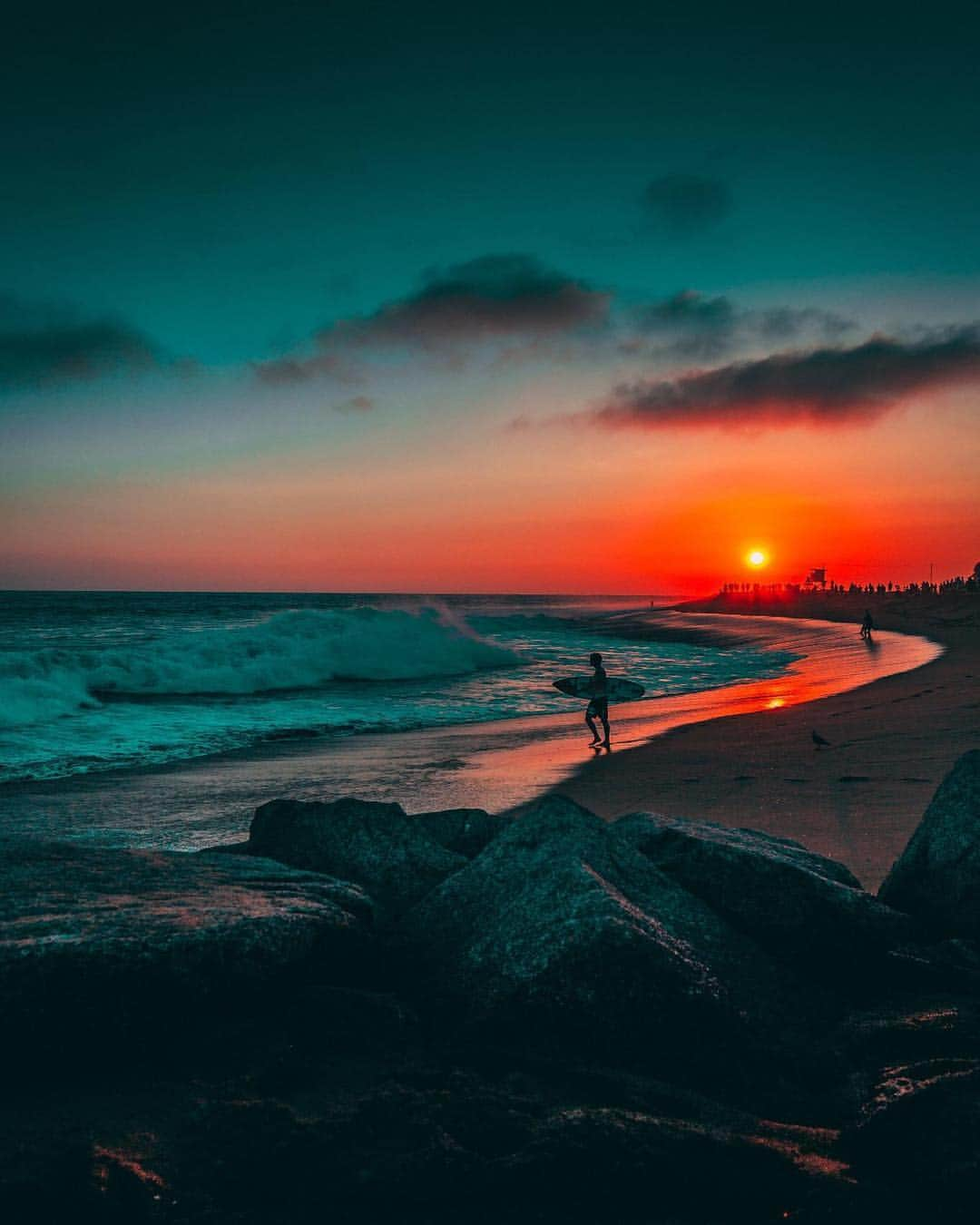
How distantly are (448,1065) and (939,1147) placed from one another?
1.44 meters

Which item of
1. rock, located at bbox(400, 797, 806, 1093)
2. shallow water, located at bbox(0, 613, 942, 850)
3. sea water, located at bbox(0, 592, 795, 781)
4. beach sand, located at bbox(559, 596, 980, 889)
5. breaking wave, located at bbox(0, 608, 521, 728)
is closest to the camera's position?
rock, located at bbox(400, 797, 806, 1093)

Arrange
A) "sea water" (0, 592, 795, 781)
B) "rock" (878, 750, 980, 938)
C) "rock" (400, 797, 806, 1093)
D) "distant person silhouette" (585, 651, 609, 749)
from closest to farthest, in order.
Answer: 1. "rock" (400, 797, 806, 1093)
2. "rock" (878, 750, 980, 938)
3. "distant person silhouette" (585, 651, 609, 749)
4. "sea water" (0, 592, 795, 781)

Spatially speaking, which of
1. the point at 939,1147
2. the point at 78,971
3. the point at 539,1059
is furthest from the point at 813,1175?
the point at 78,971

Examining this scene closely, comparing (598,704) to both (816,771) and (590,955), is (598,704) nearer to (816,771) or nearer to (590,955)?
(816,771)

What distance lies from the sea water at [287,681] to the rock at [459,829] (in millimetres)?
7081

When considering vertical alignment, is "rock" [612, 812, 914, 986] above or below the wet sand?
above

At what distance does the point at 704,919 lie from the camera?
11.2 feet

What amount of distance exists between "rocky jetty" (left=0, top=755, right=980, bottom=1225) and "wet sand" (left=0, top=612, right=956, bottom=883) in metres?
1.77

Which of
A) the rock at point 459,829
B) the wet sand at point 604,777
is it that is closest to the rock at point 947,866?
the wet sand at point 604,777

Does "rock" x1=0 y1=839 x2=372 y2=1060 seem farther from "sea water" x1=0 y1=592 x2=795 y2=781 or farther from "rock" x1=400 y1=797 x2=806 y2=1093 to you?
"sea water" x1=0 y1=592 x2=795 y2=781

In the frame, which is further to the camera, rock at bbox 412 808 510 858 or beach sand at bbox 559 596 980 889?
beach sand at bbox 559 596 980 889

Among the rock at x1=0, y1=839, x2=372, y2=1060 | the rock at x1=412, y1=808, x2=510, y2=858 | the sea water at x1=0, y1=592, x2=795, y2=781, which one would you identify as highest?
the rock at x1=0, y1=839, x2=372, y2=1060

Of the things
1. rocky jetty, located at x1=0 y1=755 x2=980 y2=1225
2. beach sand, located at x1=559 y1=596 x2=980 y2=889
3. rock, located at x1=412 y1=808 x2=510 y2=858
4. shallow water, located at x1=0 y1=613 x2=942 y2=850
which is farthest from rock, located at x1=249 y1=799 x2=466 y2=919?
beach sand, located at x1=559 y1=596 x2=980 y2=889

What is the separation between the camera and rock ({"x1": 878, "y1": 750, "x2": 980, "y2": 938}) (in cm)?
388
